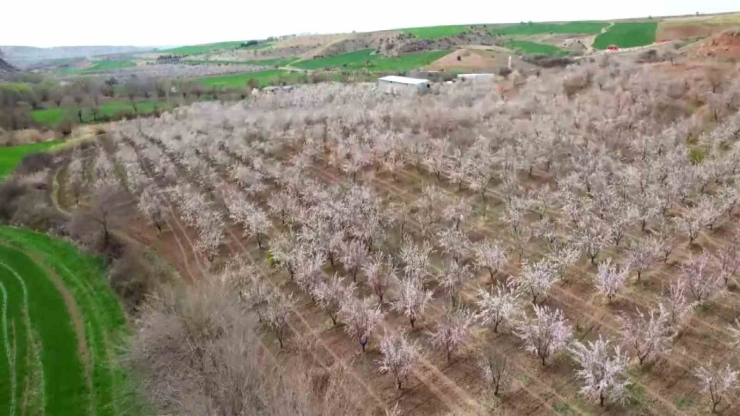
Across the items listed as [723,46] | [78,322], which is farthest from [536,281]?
[723,46]

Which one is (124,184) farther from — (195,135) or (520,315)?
(520,315)

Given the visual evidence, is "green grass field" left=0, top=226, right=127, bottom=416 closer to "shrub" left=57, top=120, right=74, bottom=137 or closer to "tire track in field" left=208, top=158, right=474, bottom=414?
"tire track in field" left=208, top=158, right=474, bottom=414

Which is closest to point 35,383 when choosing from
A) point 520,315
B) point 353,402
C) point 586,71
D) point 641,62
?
point 353,402

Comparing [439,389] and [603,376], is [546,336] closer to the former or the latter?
[603,376]

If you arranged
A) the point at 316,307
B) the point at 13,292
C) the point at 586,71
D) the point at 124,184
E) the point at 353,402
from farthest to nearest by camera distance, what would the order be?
the point at 586,71
the point at 124,184
the point at 13,292
the point at 316,307
the point at 353,402

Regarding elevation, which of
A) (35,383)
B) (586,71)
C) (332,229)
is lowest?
(35,383)

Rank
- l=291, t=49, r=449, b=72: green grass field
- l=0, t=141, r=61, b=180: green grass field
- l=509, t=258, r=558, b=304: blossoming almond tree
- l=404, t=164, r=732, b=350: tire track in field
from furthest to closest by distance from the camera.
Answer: l=291, t=49, r=449, b=72: green grass field
l=0, t=141, r=61, b=180: green grass field
l=509, t=258, r=558, b=304: blossoming almond tree
l=404, t=164, r=732, b=350: tire track in field

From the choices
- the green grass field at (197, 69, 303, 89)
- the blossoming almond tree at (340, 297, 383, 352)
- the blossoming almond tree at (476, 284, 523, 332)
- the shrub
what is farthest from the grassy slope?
the green grass field at (197, 69, 303, 89)
